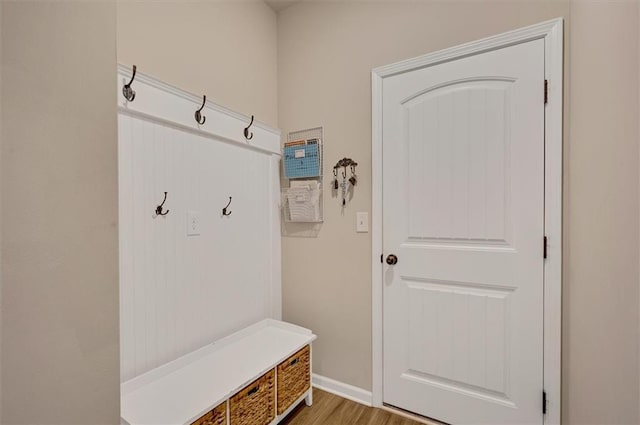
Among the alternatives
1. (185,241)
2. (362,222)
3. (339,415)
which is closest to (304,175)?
(362,222)

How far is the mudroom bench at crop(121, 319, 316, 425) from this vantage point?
121cm

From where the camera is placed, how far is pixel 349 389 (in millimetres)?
1958

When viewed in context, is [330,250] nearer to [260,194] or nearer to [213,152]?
[260,194]

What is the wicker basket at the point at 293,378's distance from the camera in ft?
5.28

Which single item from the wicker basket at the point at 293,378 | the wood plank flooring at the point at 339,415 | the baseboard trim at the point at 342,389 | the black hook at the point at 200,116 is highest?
the black hook at the point at 200,116

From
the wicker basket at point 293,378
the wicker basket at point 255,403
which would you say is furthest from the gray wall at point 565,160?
the wicker basket at point 255,403

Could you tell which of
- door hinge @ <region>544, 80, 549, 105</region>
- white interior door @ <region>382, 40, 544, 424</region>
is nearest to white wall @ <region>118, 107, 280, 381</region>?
white interior door @ <region>382, 40, 544, 424</region>

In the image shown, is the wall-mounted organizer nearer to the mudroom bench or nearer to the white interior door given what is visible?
the white interior door

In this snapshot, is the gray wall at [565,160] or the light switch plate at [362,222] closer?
the gray wall at [565,160]

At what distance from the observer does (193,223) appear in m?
1.62

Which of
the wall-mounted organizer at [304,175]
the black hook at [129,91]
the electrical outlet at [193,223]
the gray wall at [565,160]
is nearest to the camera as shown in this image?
the gray wall at [565,160]

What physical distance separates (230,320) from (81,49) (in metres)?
1.64

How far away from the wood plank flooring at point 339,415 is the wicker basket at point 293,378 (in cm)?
14

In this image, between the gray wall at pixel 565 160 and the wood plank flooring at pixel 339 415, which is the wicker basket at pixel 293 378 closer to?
the wood plank flooring at pixel 339 415
